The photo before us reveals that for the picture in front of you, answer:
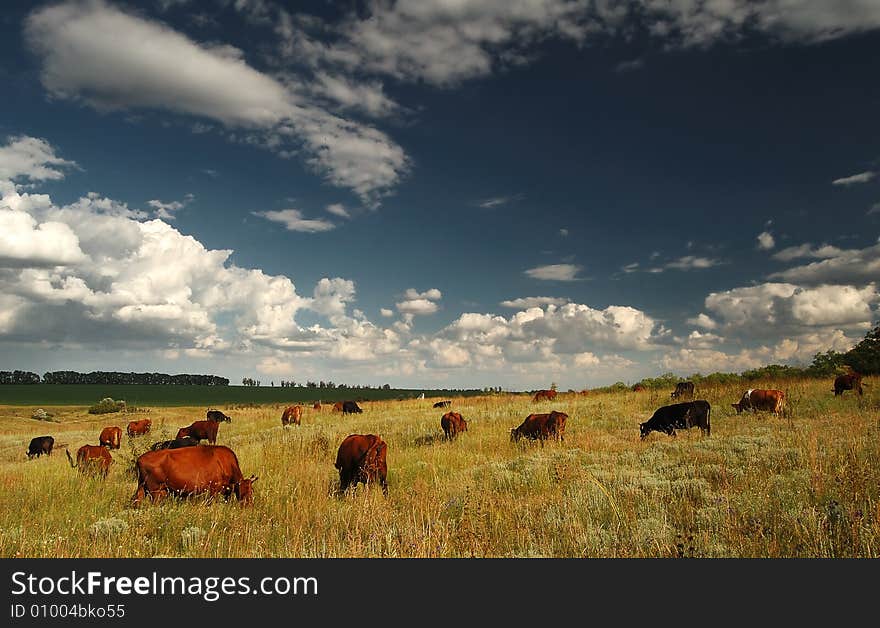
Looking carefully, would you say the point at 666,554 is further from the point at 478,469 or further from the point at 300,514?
the point at 478,469

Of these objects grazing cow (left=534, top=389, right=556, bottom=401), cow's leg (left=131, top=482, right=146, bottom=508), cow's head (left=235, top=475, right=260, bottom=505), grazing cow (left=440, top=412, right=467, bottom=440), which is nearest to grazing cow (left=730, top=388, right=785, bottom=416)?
grazing cow (left=440, top=412, right=467, bottom=440)

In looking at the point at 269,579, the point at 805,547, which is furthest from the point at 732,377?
the point at 269,579

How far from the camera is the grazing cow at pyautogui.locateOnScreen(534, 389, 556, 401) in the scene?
1473 inches

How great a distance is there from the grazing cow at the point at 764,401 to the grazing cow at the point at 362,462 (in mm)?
16643

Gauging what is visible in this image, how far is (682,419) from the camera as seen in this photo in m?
18.5

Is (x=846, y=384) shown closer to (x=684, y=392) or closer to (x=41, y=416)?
(x=684, y=392)

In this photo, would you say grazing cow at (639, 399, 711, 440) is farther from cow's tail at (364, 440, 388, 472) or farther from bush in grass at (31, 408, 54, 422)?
bush in grass at (31, 408, 54, 422)

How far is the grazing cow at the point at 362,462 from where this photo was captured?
12.0 metres

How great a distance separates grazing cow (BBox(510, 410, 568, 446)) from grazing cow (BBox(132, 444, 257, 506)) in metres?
10.3

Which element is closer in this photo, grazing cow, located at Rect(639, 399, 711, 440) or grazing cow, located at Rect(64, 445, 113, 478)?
grazing cow, located at Rect(64, 445, 113, 478)

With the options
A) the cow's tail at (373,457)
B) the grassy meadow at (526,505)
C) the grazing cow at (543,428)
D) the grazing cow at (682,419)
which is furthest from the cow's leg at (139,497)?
the grazing cow at (682,419)

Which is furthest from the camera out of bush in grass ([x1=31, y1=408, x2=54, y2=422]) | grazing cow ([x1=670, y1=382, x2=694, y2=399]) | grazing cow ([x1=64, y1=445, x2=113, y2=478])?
bush in grass ([x1=31, y1=408, x2=54, y2=422])

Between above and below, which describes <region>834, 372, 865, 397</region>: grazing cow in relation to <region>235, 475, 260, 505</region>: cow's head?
above

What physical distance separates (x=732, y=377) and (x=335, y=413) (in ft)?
107
